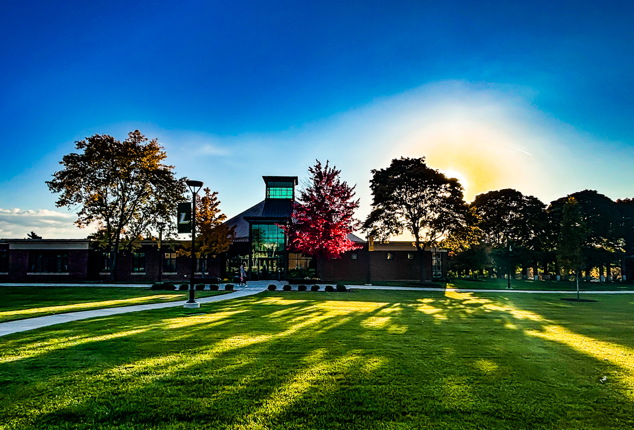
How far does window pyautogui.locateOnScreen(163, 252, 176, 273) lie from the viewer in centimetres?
3712

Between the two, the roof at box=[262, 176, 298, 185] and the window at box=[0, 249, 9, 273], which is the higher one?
the roof at box=[262, 176, 298, 185]

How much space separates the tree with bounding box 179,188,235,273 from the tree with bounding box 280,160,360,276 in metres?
6.90

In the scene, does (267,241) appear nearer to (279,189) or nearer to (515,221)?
(279,189)

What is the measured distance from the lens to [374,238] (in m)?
35.0

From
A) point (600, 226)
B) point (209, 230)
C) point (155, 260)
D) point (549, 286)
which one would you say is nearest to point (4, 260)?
point (155, 260)

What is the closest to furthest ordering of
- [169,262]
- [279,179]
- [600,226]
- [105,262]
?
[169,262] < [105,262] < [279,179] < [600,226]

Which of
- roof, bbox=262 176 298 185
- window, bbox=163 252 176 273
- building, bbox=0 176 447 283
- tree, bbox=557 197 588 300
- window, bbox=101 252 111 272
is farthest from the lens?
roof, bbox=262 176 298 185

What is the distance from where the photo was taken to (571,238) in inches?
1444

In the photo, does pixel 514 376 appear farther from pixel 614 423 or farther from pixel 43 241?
pixel 43 241

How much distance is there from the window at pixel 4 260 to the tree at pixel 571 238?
5699cm

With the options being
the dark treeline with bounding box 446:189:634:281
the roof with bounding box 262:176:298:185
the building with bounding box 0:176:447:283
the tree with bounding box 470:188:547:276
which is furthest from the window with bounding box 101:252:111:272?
the tree with bounding box 470:188:547:276

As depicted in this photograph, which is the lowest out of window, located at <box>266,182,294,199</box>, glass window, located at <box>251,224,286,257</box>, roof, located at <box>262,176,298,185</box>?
glass window, located at <box>251,224,286,257</box>

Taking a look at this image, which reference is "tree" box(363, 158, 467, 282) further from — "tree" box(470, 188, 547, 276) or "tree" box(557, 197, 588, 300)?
"tree" box(470, 188, 547, 276)

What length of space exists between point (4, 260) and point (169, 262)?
55.2ft
